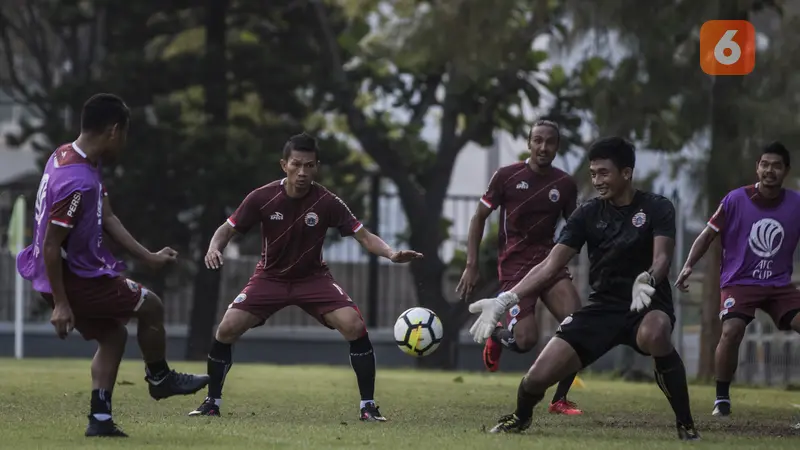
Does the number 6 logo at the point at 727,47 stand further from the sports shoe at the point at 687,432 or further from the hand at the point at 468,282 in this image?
the sports shoe at the point at 687,432

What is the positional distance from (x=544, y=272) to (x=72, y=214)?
272 cm

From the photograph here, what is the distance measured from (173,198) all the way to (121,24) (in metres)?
2.86

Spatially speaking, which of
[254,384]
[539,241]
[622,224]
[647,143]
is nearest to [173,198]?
[647,143]

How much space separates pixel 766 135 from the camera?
56.5 ft

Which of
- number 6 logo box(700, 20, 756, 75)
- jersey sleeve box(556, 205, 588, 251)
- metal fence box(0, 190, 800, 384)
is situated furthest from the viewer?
metal fence box(0, 190, 800, 384)

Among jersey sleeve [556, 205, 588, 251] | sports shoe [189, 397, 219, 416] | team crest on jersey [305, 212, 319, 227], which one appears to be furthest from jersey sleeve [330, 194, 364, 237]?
jersey sleeve [556, 205, 588, 251]

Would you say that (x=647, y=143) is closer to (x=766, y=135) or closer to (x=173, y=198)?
(x=766, y=135)

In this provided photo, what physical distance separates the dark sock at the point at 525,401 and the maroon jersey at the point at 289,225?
233 centimetres

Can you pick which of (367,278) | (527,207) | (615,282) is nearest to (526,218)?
(527,207)

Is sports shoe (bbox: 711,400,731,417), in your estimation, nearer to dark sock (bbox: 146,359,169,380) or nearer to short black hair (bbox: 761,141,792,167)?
short black hair (bbox: 761,141,792,167)

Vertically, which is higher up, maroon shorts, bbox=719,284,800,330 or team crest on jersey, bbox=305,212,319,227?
team crest on jersey, bbox=305,212,319,227

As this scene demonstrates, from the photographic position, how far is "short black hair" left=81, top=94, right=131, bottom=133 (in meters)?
8.73

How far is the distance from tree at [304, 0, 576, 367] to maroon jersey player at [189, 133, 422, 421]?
10.8m

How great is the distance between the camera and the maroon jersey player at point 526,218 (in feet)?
41.4
